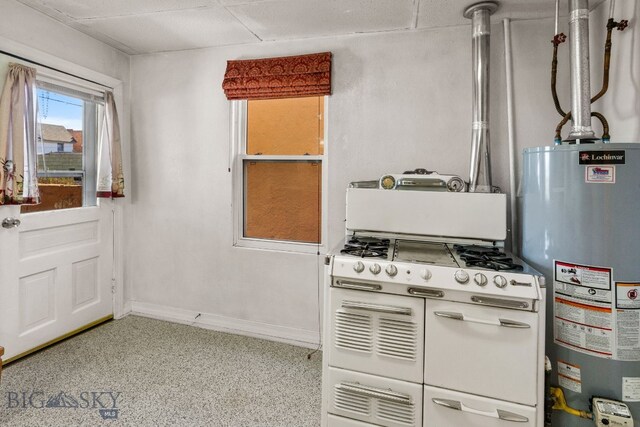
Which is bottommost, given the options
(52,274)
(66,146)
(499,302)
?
(52,274)

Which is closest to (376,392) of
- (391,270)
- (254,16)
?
(391,270)

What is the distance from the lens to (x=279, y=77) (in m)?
2.65

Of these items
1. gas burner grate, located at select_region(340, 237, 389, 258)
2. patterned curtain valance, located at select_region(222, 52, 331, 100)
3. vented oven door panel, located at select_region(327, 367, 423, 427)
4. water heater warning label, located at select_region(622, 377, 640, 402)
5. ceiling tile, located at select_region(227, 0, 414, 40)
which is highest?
ceiling tile, located at select_region(227, 0, 414, 40)

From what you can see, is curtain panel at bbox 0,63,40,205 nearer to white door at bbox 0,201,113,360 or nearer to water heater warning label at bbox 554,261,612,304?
white door at bbox 0,201,113,360

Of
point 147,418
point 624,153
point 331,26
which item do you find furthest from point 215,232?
point 624,153

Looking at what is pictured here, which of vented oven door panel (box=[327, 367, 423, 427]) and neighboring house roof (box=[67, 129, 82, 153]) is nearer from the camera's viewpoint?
Answer: vented oven door panel (box=[327, 367, 423, 427])

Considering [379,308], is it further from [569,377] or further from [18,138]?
[18,138]

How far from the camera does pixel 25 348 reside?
238 cm

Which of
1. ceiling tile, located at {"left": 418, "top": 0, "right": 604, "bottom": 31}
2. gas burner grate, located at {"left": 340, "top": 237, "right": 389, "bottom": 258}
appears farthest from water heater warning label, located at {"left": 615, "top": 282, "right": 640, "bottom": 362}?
ceiling tile, located at {"left": 418, "top": 0, "right": 604, "bottom": 31}

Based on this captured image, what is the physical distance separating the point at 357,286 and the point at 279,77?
185cm

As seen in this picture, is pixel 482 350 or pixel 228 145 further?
pixel 228 145

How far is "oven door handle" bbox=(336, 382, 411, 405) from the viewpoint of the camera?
155cm

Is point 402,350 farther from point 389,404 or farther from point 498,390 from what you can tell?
point 498,390

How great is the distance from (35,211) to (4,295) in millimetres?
610
